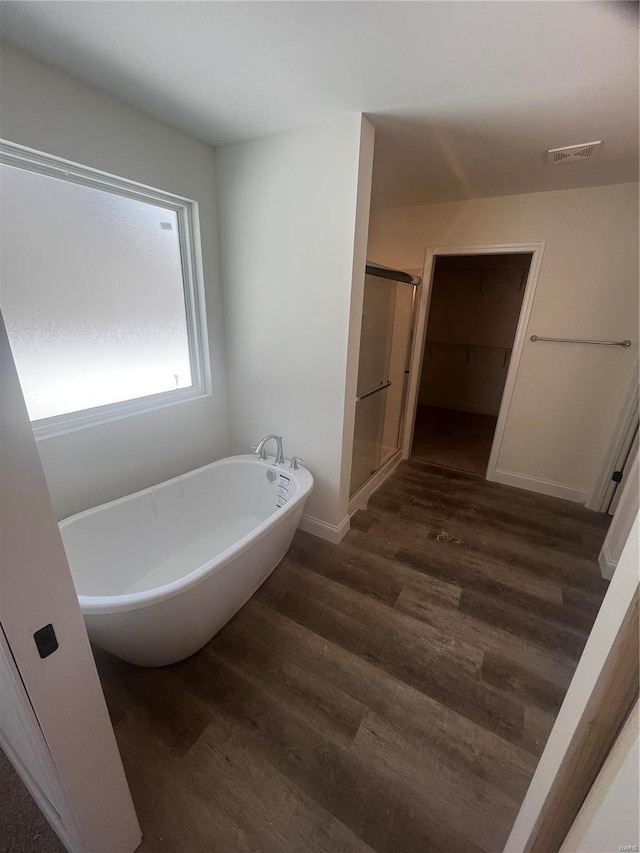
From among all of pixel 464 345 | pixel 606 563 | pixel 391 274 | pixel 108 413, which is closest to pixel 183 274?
pixel 108 413

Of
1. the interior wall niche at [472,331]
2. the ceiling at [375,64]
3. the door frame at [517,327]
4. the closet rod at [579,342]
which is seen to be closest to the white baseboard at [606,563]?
the door frame at [517,327]

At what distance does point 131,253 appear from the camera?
6.14 ft

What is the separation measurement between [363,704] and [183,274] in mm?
2501

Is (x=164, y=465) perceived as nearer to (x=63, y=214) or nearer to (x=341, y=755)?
(x=63, y=214)

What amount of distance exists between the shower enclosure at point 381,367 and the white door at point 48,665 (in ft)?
6.16

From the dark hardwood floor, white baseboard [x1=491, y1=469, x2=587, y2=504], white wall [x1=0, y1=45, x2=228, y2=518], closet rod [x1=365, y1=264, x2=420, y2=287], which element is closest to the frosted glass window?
white wall [x1=0, y1=45, x2=228, y2=518]

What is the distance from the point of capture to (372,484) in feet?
9.46

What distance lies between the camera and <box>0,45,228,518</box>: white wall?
4.31 feet

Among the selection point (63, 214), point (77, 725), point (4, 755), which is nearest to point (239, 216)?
point (63, 214)

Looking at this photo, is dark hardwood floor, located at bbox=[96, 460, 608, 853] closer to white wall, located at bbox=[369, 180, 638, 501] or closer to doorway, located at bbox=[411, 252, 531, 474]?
white wall, located at bbox=[369, 180, 638, 501]

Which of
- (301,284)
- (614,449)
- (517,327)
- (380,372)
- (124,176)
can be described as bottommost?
(614,449)

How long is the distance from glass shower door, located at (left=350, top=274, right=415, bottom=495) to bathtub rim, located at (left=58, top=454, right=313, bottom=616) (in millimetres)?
659

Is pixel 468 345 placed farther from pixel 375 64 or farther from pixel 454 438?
pixel 375 64

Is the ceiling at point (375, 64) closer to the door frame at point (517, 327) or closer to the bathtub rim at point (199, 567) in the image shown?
the door frame at point (517, 327)
